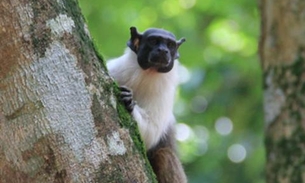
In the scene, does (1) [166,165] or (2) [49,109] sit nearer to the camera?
(2) [49,109]

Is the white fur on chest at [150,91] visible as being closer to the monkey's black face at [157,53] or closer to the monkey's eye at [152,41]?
the monkey's black face at [157,53]

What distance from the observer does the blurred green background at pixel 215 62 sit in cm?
927

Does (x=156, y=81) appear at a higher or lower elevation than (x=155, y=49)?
lower

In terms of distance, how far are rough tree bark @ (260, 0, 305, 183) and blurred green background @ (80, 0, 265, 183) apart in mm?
2975

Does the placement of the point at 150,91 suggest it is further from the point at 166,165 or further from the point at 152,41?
the point at 166,165

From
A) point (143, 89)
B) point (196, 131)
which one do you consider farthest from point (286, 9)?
point (196, 131)

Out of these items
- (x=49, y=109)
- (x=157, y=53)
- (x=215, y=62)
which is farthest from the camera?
(x=215, y=62)

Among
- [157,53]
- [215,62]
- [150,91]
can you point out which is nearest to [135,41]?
[157,53]

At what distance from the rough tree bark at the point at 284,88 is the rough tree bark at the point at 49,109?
96.1 inches

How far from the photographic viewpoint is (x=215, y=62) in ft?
31.8

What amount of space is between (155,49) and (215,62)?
4.45 metres

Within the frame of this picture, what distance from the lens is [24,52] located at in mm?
3176

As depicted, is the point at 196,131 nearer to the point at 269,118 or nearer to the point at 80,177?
the point at 269,118

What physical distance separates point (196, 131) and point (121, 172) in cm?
863
